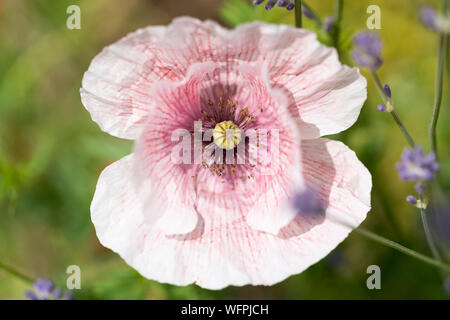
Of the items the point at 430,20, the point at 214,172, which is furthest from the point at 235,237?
the point at 430,20

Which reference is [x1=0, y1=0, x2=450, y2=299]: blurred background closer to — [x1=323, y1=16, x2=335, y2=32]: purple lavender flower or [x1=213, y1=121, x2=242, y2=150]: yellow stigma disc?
[x1=323, y1=16, x2=335, y2=32]: purple lavender flower

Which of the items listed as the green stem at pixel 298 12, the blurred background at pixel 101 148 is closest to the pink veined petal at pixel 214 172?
the green stem at pixel 298 12

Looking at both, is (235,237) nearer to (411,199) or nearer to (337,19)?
(411,199)

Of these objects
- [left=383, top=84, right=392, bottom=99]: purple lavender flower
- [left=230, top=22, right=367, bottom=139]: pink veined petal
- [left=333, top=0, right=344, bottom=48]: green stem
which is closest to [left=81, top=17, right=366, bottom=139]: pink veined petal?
[left=230, top=22, right=367, bottom=139]: pink veined petal

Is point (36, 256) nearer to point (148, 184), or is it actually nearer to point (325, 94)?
point (148, 184)

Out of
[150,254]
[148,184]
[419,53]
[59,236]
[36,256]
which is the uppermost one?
[419,53]
